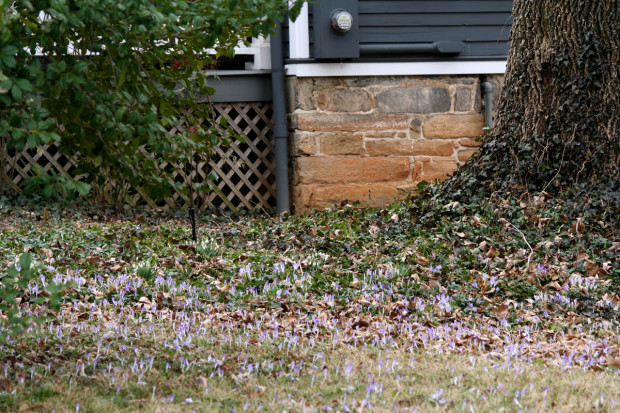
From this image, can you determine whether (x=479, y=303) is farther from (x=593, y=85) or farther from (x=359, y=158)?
(x=359, y=158)

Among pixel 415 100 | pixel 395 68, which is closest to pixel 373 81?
pixel 395 68

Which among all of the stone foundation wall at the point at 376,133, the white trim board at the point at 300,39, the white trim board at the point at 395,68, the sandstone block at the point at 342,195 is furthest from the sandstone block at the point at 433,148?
the white trim board at the point at 300,39

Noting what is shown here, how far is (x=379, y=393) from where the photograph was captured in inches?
121

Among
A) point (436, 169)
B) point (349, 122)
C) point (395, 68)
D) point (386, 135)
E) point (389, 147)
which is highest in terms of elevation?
point (395, 68)

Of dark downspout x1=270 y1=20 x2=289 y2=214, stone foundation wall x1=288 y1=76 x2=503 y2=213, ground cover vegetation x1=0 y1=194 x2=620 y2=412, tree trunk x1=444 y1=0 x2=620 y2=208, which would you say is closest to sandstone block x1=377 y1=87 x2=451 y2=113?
stone foundation wall x1=288 y1=76 x2=503 y2=213

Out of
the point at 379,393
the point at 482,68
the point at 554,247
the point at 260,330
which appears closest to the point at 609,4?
the point at 554,247

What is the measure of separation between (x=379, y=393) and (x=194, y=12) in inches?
64.0

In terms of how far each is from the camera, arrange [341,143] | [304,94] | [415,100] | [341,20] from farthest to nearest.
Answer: [415,100]
[341,143]
[304,94]
[341,20]

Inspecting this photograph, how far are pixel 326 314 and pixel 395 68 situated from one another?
5.01 m

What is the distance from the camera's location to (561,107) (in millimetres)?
6367

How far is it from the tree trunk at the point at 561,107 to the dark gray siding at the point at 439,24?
8.06 ft

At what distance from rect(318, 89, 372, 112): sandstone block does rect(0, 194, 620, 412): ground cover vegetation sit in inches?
68.8

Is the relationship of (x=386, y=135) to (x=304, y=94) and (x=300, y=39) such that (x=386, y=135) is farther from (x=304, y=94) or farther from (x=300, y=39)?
(x=300, y=39)

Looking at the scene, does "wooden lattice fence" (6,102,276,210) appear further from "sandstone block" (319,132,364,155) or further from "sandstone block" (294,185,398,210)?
"sandstone block" (319,132,364,155)
